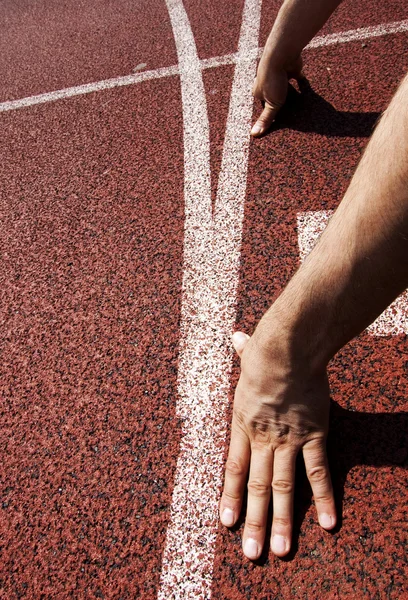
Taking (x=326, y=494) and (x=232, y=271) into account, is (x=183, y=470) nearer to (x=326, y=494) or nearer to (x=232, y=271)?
(x=326, y=494)

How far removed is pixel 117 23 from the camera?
4301mm

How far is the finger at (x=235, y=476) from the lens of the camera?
1454 millimetres

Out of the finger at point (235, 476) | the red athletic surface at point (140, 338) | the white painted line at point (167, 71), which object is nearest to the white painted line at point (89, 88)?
the white painted line at point (167, 71)

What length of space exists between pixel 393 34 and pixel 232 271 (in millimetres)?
2395

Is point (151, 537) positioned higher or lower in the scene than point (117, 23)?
lower

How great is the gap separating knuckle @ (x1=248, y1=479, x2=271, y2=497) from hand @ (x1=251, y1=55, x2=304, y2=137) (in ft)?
6.63

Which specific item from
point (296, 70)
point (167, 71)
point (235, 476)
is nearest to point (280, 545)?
point (235, 476)

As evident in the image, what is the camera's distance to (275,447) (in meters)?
1.46

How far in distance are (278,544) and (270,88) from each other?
7.71 ft

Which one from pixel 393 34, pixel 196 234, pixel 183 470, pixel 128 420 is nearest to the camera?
pixel 183 470

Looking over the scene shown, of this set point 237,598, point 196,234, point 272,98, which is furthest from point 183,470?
point 272,98

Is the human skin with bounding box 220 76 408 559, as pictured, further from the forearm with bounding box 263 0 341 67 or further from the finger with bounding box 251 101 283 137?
the forearm with bounding box 263 0 341 67

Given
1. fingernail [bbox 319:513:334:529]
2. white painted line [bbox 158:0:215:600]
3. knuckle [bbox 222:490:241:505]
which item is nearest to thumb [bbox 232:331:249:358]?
white painted line [bbox 158:0:215:600]

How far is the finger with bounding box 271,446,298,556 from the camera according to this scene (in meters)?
1.37
